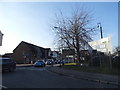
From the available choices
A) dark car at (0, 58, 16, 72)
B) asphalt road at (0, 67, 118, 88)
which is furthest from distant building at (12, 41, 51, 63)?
asphalt road at (0, 67, 118, 88)

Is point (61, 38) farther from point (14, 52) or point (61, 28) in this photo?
point (14, 52)

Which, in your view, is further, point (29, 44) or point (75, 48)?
point (29, 44)

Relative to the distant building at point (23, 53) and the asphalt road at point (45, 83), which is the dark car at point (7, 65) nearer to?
the asphalt road at point (45, 83)

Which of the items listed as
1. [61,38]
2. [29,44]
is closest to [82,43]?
[61,38]

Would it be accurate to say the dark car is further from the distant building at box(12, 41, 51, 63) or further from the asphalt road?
the distant building at box(12, 41, 51, 63)

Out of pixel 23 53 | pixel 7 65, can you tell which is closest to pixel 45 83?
pixel 7 65

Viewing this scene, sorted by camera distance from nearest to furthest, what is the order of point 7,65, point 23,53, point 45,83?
1. point 45,83
2. point 7,65
3. point 23,53

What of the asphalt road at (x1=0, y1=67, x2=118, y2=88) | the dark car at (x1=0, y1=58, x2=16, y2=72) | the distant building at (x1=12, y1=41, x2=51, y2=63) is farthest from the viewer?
the distant building at (x1=12, y1=41, x2=51, y2=63)

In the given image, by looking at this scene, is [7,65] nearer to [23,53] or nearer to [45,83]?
[45,83]

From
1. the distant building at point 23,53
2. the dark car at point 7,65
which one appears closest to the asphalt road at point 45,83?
the dark car at point 7,65

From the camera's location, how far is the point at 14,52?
71.2m

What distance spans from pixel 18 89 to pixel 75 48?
889 inches

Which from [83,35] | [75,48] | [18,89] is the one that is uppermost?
[83,35]

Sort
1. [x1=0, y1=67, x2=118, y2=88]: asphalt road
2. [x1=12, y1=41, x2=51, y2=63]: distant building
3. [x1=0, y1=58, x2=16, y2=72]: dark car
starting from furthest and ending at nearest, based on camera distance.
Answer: [x1=12, y1=41, x2=51, y2=63]: distant building, [x1=0, y1=58, x2=16, y2=72]: dark car, [x1=0, y1=67, x2=118, y2=88]: asphalt road
